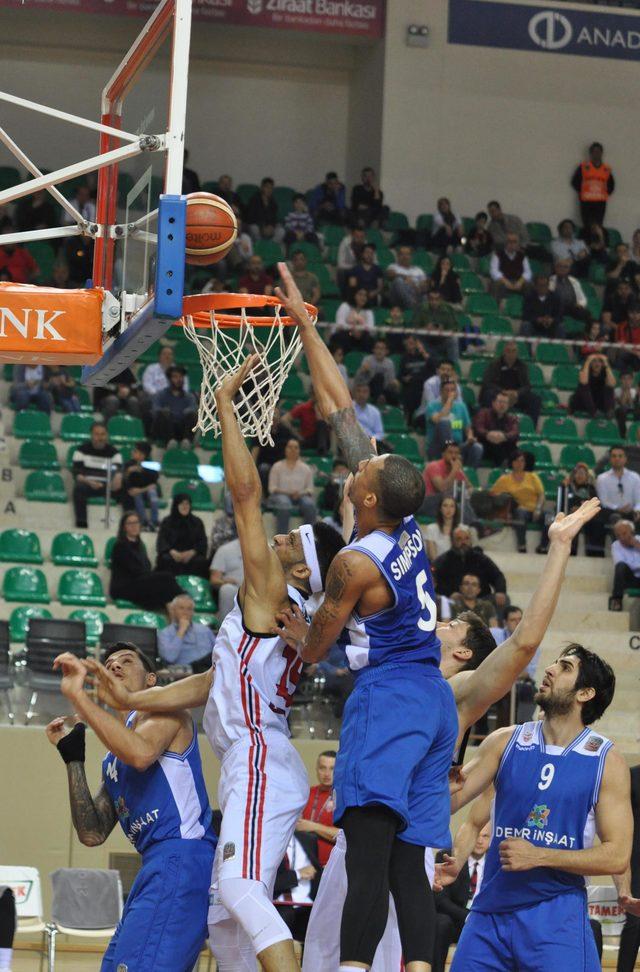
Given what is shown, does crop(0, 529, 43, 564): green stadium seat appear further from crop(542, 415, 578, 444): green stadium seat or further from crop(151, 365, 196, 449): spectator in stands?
crop(542, 415, 578, 444): green stadium seat

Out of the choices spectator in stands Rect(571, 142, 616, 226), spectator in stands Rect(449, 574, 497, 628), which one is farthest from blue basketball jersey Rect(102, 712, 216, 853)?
spectator in stands Rect(571, 142, 616, 226)

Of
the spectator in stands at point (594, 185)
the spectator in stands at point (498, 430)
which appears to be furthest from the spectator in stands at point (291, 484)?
the spectator in stands at point (594, 185)

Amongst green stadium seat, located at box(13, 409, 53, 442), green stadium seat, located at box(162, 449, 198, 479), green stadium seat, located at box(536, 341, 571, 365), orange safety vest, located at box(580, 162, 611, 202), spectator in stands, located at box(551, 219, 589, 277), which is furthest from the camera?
orange safety vest, located at box(580, 162, 611, 202)

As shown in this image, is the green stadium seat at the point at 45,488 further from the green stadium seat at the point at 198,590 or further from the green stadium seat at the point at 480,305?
the green stadium seat at the point at 480,305

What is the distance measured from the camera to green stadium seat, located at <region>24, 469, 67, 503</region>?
1567cm

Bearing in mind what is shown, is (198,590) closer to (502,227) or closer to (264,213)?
(264,213)

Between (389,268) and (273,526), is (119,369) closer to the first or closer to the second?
(273,526)

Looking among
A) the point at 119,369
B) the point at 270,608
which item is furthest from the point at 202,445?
the point at 270,608

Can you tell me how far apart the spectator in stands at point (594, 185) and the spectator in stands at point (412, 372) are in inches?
250

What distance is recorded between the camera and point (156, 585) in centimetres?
1386

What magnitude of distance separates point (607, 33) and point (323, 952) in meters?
21.0

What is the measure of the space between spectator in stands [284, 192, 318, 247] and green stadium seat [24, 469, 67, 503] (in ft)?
23.5

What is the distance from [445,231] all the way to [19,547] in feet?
33.1

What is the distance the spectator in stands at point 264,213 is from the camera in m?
21.5
